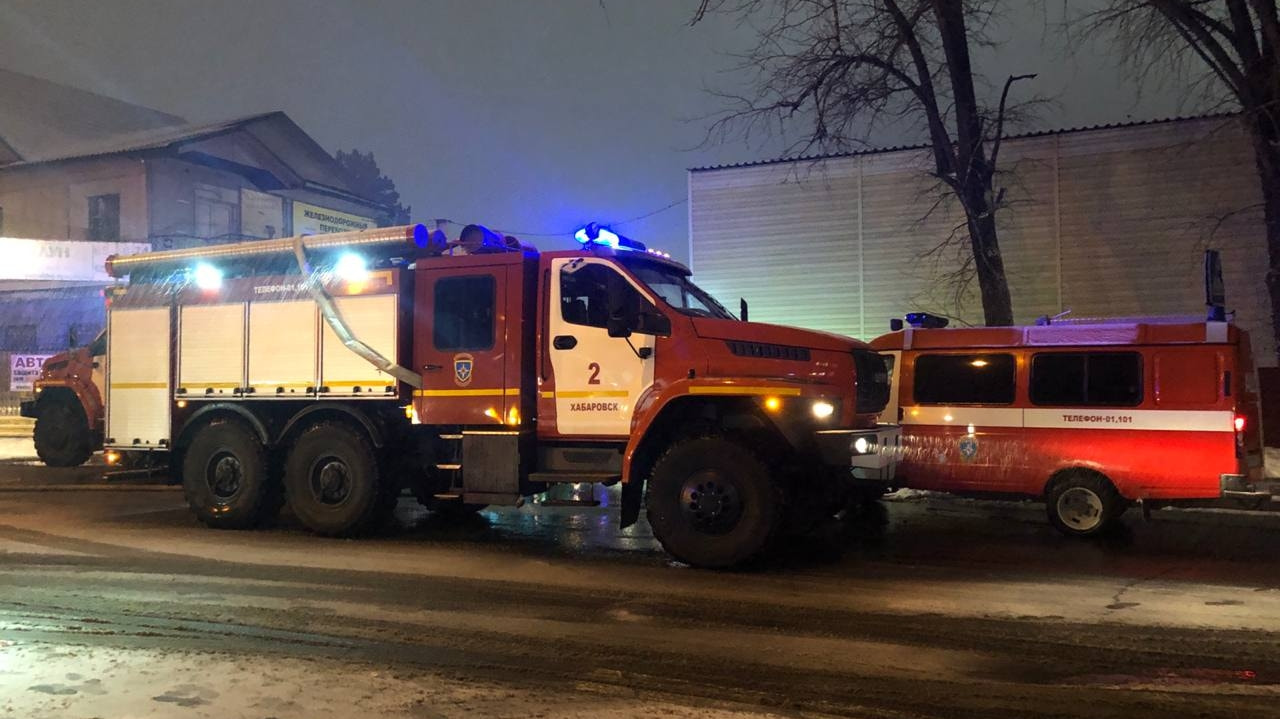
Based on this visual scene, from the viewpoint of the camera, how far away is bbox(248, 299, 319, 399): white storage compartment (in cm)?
957

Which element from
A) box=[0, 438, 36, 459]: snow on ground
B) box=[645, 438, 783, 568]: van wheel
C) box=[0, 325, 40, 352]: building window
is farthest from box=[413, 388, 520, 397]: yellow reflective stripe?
box=[0, 325, 40, 352]: building window

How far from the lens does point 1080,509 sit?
30.4 ft

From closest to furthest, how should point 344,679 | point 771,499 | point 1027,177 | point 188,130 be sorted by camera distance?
1. point 344,679
2. point 771,499
3. point 1027,177
4. point 188,130

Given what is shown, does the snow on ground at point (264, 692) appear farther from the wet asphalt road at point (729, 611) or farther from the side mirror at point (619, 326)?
the side mirror at point (619, 326)

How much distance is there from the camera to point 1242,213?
1508 cm

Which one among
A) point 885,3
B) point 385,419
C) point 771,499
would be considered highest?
point 885,3

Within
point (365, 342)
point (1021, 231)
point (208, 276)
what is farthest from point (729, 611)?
point (1021, 231)

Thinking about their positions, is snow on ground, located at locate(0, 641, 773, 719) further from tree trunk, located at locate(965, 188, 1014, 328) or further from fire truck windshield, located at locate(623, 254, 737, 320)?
tree trunk, located at locate(965, 188, 1014, 328)

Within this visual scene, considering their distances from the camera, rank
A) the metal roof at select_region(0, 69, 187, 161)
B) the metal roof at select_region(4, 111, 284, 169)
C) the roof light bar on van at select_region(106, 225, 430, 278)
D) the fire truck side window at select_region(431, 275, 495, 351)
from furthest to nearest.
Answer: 1. the metal roof at select_region(0, 69, 187, 161)
2. the metal roof at select_region(4, 111, 284, 169)
3. the roof light bar on van at select_region(106, 225, 430, 278)
4. the fire truck side window at select_region(431, 275, 495, 351)

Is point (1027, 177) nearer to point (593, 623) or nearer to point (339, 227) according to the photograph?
point (593, 623)

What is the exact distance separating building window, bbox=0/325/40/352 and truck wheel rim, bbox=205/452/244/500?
2060 centimetres

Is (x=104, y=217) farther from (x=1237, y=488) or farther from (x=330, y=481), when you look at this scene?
(x=1237, y=488)

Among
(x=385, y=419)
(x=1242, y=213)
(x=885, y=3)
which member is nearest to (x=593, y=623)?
(x=385, y=419)

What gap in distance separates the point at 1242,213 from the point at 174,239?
89.9 feet
